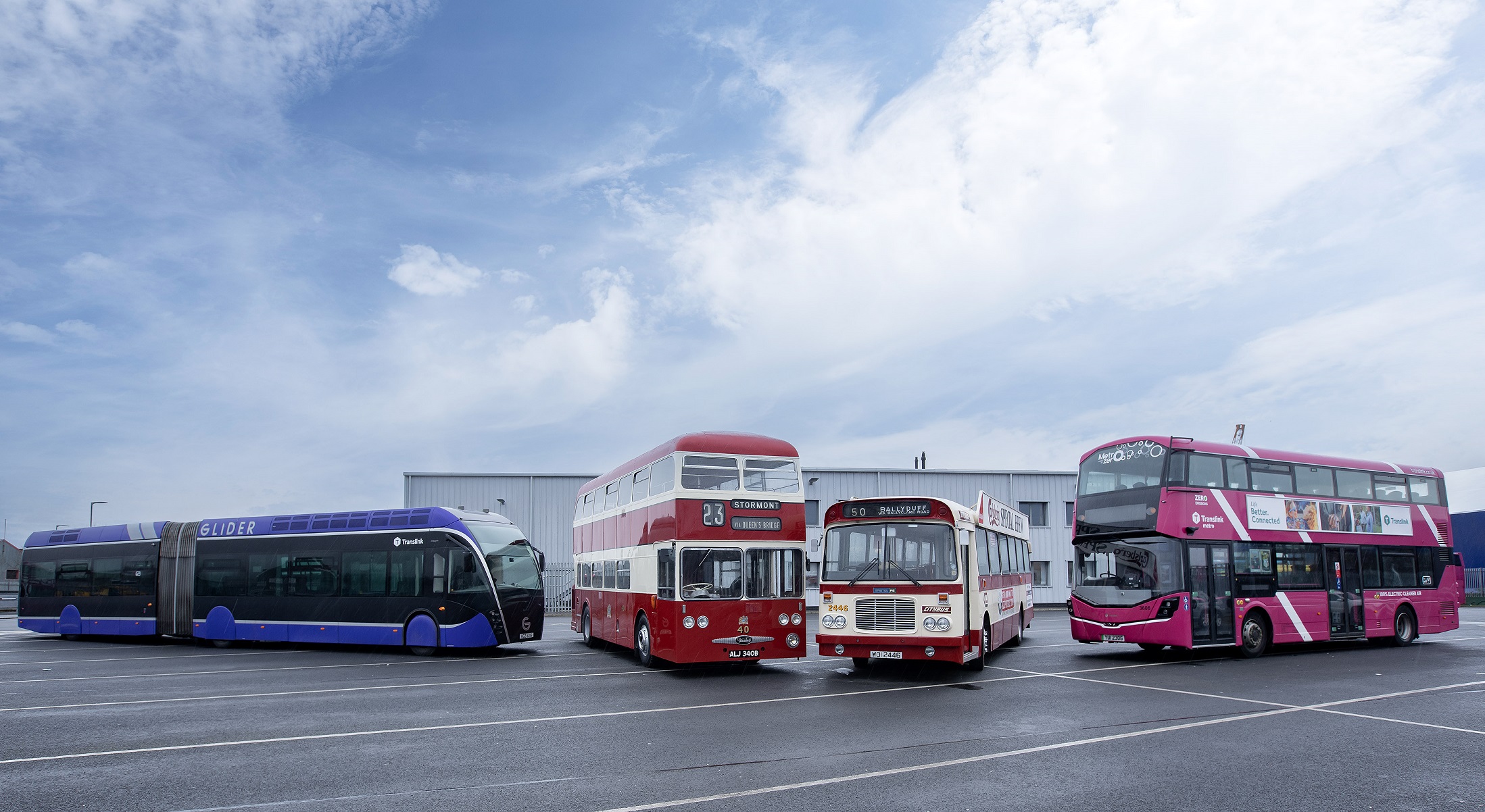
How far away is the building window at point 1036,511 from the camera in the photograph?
4606cm

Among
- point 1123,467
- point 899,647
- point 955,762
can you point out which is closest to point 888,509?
point 899,647

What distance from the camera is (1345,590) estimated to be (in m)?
20.6

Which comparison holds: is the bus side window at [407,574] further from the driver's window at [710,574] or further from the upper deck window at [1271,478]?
the upper deck window at [1271,478]

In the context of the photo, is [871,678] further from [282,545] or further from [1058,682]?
[282,545]

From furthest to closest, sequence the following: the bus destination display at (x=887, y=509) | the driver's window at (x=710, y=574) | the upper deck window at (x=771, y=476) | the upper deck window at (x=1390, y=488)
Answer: the upper deck window at (x=1390, y=488), the upper deck window at (x=771, y=476), the driver's window at (x=710, y=574), the bus destination display at (x=887, y=509)

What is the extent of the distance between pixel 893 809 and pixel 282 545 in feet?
65.6

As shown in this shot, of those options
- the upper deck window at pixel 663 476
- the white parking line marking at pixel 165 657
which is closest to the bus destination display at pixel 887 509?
the upper deck window at pixel 663 476

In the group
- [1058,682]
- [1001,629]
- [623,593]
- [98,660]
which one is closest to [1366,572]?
[1001,629]

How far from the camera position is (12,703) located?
13.1 meters

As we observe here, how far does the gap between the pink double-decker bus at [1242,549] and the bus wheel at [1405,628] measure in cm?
3

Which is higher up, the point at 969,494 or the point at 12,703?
the point at 969,494

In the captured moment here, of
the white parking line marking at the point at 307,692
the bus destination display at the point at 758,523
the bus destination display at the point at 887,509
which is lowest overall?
the white parking line marking at the point at 307,692

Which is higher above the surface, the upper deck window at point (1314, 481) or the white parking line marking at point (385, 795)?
the upper deck window at point (1314, 481)

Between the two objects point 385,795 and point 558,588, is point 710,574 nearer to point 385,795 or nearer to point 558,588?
point 385,795
